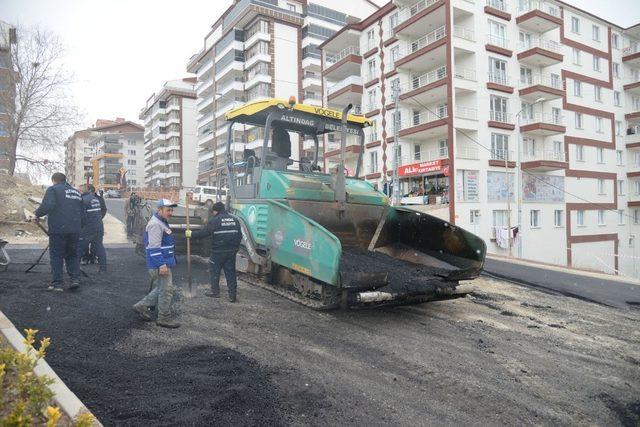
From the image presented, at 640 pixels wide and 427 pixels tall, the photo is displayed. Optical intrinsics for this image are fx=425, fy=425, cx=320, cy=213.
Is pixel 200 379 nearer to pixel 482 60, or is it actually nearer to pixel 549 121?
pixel 482 60

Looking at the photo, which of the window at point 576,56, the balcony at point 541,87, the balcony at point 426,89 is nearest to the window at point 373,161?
the balcony at point 426,89

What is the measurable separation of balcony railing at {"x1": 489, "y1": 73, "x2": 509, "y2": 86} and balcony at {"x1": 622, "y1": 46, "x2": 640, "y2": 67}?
54.5 feet

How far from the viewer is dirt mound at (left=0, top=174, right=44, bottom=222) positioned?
16003 mm

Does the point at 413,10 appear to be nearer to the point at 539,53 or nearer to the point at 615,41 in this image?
the point at 539,53

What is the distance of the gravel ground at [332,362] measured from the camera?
356cm

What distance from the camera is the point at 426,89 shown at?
25.5 m

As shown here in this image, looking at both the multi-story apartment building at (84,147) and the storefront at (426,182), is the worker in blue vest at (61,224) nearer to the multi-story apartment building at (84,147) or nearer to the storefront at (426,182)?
the storefront at (426,182)

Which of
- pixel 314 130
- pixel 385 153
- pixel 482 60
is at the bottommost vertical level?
pixel 314 130

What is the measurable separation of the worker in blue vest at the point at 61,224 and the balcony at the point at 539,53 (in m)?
28.4

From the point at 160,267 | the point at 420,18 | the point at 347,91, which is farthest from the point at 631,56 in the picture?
the point at 160,267

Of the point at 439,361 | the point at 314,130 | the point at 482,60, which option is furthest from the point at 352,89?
the point at 439,361

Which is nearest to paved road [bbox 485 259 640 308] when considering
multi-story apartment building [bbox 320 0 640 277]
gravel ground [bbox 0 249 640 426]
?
gravel ground [bbox 0 249 640 426]

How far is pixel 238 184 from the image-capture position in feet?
27.2

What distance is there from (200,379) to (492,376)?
2961 millimetres
